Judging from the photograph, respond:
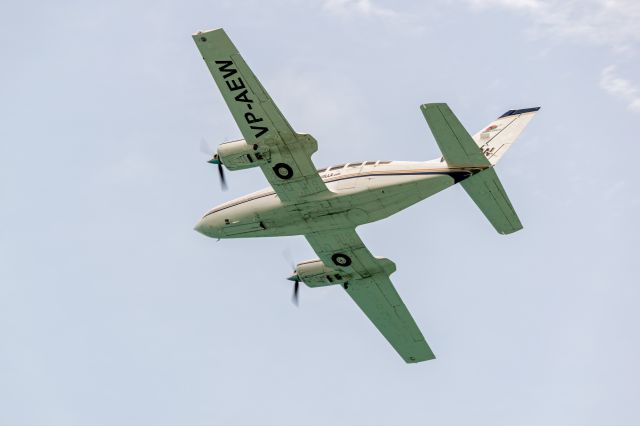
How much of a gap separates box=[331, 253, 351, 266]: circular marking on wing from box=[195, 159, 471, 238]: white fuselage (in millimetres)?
2993

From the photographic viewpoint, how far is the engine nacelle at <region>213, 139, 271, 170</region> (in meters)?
45.1

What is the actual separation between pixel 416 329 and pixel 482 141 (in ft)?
40.2

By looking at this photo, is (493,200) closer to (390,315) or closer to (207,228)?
(390,315)

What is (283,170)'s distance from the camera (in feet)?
150

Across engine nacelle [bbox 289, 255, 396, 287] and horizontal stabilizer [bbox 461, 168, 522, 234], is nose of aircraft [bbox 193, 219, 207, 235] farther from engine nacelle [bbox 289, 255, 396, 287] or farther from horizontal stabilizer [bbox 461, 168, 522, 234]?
horizontal stabilizer [bbox 461, 168, 522, 234]

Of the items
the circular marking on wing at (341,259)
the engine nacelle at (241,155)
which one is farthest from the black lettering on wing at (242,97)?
the circular marking on wing at (341,259)

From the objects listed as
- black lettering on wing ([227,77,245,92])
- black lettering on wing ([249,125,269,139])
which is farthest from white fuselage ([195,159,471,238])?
black lettering on wing ([227,77,245,92])

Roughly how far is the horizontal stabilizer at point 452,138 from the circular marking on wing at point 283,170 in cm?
662

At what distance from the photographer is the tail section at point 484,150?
42.5m

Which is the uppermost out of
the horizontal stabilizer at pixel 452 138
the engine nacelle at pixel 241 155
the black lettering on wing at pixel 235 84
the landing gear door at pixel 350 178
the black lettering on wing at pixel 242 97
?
the black lettering on wing at pixel 235 84

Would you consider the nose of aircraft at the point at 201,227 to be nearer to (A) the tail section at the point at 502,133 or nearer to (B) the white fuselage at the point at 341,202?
(B) the white fuselage at the point at 341,202

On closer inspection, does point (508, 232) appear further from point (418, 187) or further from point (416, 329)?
point (416, 329)

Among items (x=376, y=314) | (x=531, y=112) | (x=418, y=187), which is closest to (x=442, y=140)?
(x=418, y=187)

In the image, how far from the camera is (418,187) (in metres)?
45.1
